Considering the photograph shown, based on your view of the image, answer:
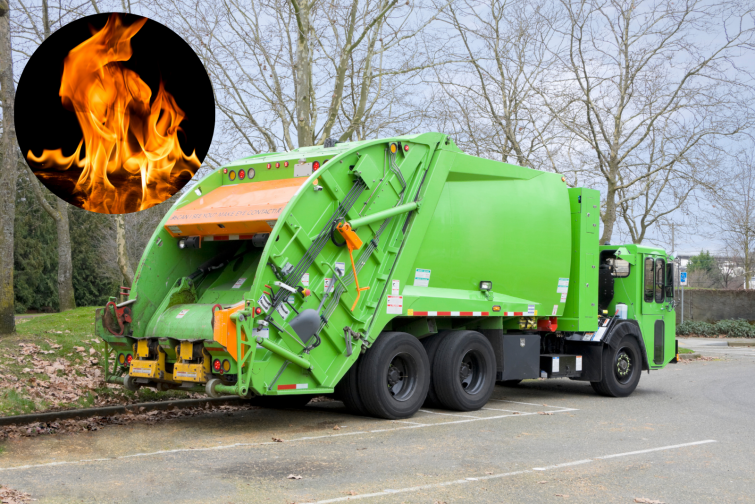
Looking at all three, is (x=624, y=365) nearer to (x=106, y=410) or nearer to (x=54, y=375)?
(x=106, y=410)

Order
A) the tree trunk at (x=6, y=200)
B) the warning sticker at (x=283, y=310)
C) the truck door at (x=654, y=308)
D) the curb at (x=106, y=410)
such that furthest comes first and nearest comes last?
1. the truck door at (x=654, y=308)
2. the tree trunk at (x=6, y=200)
3. the curb at (x=106, y=410)
4. the warning sticker at (x=283, y=310)

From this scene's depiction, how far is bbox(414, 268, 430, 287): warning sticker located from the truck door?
4.85 meters

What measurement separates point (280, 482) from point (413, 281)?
3.90 metres

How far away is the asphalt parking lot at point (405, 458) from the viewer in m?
5.68

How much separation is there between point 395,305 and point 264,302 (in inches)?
74.7

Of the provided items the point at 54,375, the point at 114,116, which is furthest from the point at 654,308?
the point at 54,375

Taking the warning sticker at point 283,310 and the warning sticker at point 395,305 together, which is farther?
the warning sticker at point 395,305

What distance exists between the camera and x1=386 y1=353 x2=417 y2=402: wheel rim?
9250 millimetres

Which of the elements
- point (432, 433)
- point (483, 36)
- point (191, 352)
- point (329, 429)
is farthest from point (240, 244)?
point (483, 36)

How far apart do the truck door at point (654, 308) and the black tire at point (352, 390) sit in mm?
5846

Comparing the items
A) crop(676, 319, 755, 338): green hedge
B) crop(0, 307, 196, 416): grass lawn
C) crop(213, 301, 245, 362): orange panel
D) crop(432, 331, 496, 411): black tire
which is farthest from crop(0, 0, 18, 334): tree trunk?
crop(676, 319, 755, 338): green hedge

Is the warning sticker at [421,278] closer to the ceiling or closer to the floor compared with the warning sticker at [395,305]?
closer to the ceiling

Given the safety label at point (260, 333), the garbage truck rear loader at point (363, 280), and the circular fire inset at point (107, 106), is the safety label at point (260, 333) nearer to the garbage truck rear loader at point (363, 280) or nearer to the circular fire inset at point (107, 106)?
the garbage truck rear loader at point (363, 280)

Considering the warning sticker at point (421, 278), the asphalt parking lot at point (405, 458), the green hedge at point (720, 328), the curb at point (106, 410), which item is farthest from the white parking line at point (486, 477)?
the green hedge at point (720, 328)
